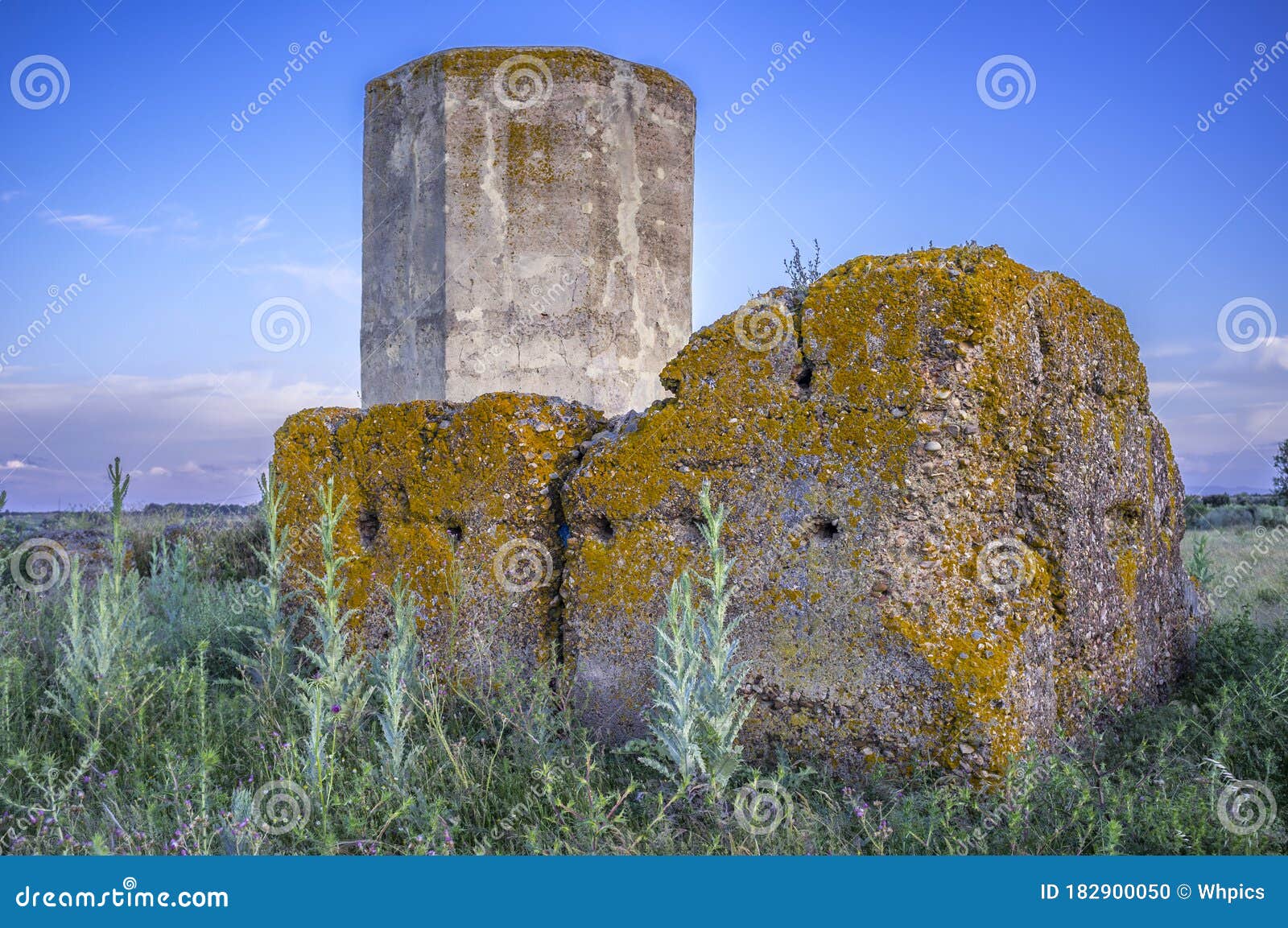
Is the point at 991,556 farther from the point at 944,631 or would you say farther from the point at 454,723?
the point at 454,723

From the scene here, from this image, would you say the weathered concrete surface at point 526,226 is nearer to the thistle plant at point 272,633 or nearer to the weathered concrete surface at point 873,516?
the thistle plant at point 272,633

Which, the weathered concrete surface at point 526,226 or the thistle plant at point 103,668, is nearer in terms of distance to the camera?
the thistle plant at point 103,668

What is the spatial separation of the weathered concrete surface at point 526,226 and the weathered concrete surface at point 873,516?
11.0ft

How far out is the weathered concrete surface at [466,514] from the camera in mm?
4172

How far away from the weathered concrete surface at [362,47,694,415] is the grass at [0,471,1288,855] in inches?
115

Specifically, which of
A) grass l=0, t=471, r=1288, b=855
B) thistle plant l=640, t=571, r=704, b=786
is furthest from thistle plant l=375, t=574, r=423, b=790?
thistle plant l=640, t=571, r=704, b=786

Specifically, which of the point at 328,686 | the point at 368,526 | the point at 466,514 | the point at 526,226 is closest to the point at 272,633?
the point at 368,526

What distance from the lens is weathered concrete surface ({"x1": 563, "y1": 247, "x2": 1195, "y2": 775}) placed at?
138 inches

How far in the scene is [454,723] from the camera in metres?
4.01

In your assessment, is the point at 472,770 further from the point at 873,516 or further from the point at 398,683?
the point at 873,516

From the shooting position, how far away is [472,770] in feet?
11.5

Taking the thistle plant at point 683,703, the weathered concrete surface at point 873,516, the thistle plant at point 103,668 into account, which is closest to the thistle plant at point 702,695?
the thistle plant at point 683,703

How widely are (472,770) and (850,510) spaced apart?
65.7 inches

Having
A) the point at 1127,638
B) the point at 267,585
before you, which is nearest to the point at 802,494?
the point at 1127,638
